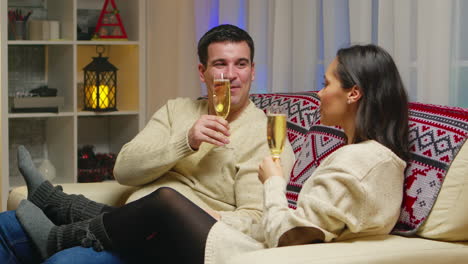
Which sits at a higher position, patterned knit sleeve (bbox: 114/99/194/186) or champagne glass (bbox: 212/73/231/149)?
champagne glass (bbox: 212/73/231/149)

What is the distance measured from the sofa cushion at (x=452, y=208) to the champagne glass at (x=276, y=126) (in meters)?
0.41

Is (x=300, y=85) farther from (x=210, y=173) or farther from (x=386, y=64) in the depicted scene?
(x=386, y=64)

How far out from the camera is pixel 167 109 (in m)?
2.74

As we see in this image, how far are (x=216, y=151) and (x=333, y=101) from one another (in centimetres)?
67

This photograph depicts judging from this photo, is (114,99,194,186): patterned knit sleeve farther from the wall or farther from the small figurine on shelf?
the small figurine on shelf

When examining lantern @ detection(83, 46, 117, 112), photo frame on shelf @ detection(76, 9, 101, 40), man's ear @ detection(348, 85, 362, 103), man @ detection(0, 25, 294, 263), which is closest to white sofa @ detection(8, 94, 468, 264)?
man's ear @ detection(348, 85, 362, 103)

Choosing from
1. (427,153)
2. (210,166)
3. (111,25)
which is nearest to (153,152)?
(210,166)

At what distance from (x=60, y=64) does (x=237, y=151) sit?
6.52 feet

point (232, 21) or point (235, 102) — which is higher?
point (232, 21)

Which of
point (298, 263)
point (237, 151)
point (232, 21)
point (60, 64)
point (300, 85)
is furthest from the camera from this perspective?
point (60, 64)

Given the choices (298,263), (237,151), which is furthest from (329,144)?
(298,263)

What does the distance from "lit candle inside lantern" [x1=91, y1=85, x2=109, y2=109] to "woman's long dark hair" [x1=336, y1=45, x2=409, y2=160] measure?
239cm

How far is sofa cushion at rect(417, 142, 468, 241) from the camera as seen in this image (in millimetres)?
1784

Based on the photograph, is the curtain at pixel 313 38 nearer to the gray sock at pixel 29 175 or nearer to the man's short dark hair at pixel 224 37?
the man's short dark hair at pixel 224 37
